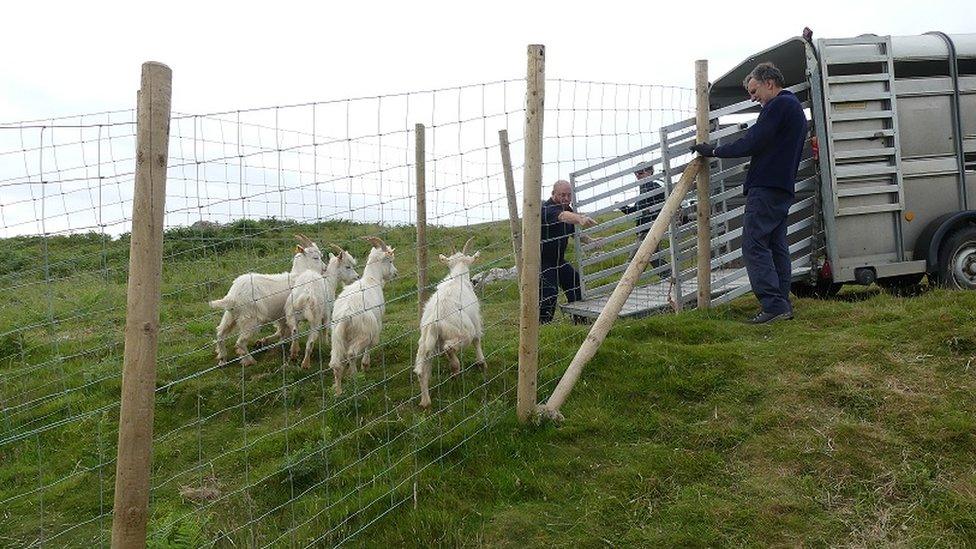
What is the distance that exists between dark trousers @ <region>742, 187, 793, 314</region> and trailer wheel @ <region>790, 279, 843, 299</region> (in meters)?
1.46

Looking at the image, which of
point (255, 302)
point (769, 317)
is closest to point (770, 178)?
point (769, 317)

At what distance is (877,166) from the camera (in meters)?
7.81

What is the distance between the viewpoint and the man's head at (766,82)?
22.8 ft

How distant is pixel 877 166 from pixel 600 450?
4.94m

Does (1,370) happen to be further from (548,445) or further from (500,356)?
(548,445)

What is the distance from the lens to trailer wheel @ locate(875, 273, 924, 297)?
838cm

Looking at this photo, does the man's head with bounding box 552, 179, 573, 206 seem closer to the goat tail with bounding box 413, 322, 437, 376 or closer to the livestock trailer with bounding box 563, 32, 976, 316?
the livestock trailer with bounding box 563, 32, 976, 316

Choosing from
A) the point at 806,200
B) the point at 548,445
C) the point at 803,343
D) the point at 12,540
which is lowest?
the point at 12,540

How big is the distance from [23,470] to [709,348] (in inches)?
226

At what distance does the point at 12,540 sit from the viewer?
15.6 feet

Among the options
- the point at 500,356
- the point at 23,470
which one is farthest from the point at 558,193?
the point at 23,470

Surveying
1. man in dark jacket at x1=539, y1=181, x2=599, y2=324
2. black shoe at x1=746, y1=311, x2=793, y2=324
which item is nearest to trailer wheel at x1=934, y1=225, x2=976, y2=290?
black shoe at x1=746, y1=311, x2=793, y2=324

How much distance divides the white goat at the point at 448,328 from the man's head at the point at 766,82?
3.38m

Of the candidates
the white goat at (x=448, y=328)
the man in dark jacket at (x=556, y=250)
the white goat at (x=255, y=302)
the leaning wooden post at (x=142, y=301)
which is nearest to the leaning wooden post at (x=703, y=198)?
the man in dark jacket at (x=556, y=250)
